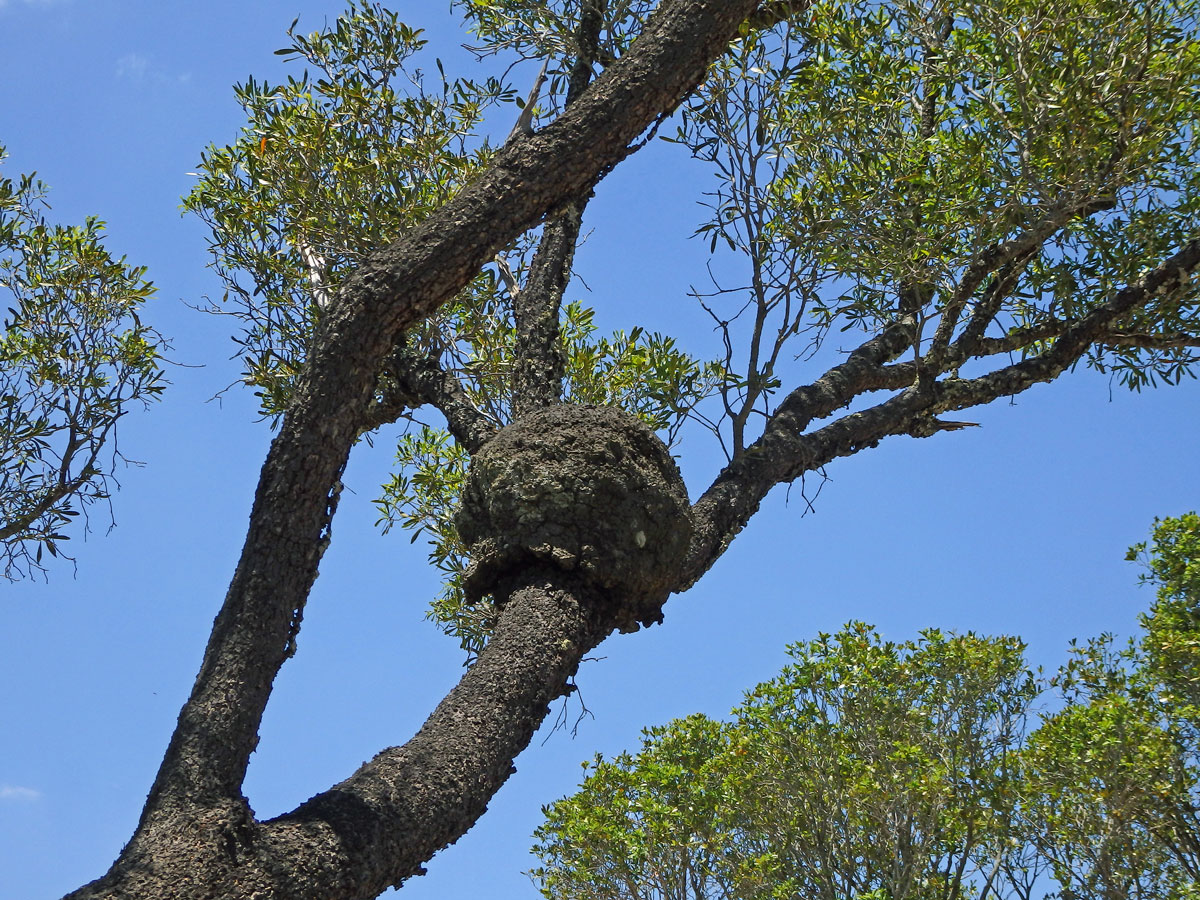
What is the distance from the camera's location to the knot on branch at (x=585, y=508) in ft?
16.2

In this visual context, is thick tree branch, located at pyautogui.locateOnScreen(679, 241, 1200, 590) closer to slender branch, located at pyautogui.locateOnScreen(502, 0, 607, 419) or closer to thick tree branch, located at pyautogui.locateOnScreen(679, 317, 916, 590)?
thick tree branch, located at pyautogui.locateOnScreen(679, 317, 916, 590)

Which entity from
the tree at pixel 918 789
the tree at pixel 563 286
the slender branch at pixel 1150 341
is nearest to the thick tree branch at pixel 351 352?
the tree at pixel 563 286

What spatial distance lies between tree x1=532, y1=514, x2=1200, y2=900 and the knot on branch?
291 inches

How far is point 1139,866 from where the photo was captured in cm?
1138

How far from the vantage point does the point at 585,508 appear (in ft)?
16.3

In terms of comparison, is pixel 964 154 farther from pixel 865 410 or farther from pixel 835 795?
pixel 835 795

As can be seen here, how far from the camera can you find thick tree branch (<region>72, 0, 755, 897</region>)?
148 inches

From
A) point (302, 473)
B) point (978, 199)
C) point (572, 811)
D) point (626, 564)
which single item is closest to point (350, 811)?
point (302, 473)

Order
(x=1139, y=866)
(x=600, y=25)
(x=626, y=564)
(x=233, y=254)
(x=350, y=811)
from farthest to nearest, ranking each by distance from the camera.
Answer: (x=1139, y=866) < (x=233, y=254) < (x=600, y=25) < (x=626, y=564) < (x=350, y=811)

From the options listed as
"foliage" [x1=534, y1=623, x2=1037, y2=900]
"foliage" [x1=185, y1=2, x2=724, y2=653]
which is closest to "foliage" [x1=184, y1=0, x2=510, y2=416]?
"foliage" [x1=185, y1=2, x2=724, y2=653]

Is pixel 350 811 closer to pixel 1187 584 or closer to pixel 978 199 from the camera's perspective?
pixel 978 199

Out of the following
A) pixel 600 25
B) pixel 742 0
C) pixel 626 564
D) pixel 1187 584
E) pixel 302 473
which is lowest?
pixel 302 473

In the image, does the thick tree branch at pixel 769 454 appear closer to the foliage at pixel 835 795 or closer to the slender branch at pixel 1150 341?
the slender branch at pixel 1150 341

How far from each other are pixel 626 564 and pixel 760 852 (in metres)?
8.62
